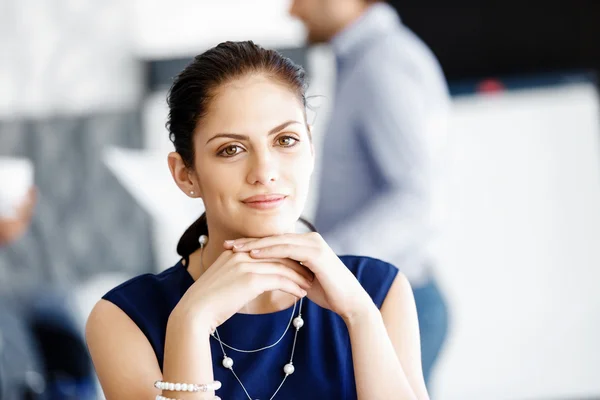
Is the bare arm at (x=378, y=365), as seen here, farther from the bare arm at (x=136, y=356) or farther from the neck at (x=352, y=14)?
the neck at (x=352, y=14)

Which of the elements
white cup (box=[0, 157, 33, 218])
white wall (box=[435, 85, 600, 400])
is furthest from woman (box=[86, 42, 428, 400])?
white wall (box=[435, 85, 600, 400])

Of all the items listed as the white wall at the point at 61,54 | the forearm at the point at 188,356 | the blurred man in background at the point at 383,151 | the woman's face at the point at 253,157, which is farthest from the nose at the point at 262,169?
the white wall at the point at 61,54

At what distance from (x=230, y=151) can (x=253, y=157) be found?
0.13 ft

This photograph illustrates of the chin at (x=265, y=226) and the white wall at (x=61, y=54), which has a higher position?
the white wall at (x=61, y=54)

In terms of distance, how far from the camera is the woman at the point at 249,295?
1248mm

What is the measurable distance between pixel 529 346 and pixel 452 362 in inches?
13.9

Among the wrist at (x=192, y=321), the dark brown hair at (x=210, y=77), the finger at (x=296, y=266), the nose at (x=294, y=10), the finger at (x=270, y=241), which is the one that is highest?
the nose at (x=294, y=10)

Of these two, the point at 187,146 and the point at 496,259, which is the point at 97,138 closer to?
the point at 496,259

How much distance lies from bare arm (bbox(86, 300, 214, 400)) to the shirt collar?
112cm

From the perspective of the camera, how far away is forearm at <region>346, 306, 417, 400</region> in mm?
1271

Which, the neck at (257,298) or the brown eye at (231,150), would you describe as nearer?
the brown eye at (231,150)

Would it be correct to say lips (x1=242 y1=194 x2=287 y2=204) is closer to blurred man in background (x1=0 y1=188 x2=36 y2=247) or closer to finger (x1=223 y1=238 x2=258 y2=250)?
finger (x1=223 y1=238 x2=258 y2=250)

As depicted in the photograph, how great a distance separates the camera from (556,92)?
3.90 m

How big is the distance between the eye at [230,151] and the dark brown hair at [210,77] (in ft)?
0.22
